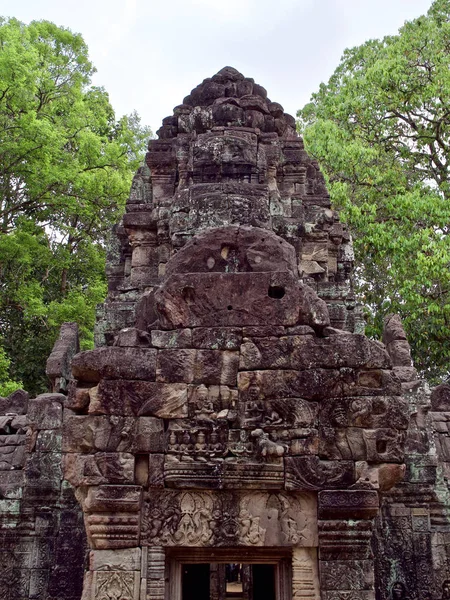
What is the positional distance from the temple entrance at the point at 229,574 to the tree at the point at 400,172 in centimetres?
612

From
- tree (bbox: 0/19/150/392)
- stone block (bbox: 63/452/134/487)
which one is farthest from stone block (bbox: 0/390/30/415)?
tree (bbox: 0/19/150/392)

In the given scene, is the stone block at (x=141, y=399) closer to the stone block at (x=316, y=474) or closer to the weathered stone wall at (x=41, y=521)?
the stone block at (x=316, y=474)

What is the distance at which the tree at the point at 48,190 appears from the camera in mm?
15516

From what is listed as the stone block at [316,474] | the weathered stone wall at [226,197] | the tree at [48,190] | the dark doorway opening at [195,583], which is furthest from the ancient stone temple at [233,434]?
the tree at [48,190]

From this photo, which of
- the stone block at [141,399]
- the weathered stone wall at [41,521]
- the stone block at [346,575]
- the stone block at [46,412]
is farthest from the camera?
the stone block at [46,412]

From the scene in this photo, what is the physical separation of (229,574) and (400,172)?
10822 mm

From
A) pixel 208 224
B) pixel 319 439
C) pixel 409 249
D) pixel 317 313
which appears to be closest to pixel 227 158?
pixel 208 224

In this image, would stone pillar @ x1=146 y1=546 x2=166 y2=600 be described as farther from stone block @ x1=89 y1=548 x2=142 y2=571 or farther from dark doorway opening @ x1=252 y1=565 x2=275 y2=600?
dark doorway opening @ x1=252 y1=565 x2=275 y2=600

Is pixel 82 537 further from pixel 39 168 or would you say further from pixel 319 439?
pixel 39 168

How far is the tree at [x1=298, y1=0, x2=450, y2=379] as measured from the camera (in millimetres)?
14148

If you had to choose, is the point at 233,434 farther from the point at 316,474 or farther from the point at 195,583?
the point at 195,583

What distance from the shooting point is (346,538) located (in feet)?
16.6

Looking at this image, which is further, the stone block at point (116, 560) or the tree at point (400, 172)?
the tree at point (400, 172)

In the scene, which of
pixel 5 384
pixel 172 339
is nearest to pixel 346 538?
pixel 172 339
